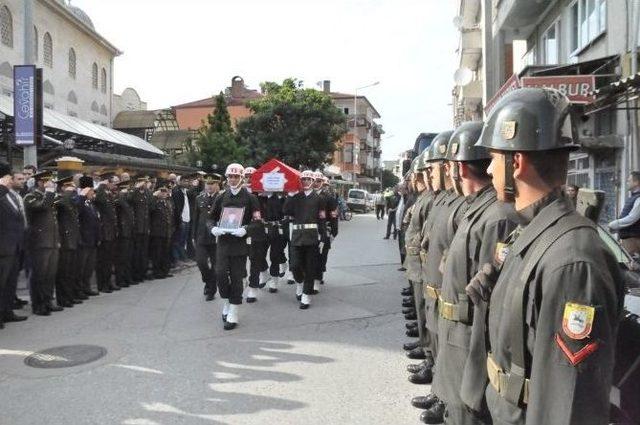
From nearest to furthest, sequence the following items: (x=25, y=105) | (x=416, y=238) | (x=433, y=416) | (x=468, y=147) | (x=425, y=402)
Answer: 1. (x=468, y=147)
2. (x=433, y=416)
3. (x=425, y=402)
4. (x=416, y=238)
5. (x=25, y=105)

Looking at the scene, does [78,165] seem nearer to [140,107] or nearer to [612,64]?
[612,64]

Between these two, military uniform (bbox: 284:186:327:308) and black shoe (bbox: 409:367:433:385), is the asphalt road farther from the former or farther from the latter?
military uniform (bbox: 284:186:327:308)

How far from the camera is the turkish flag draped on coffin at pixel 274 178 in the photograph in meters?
12.2

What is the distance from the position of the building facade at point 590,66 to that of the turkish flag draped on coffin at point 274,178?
450 cm

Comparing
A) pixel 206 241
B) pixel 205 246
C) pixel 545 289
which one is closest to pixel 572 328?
pixel 545 289

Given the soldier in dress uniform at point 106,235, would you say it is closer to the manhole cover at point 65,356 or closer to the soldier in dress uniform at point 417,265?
the manhole cover at point 65,356

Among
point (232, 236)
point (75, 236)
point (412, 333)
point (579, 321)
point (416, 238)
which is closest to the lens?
point (579, 321)

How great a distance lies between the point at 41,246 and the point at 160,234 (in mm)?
3311

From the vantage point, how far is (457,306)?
10.1 ft

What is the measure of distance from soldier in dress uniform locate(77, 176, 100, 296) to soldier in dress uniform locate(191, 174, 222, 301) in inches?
64.7

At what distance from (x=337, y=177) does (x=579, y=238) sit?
54.4 m

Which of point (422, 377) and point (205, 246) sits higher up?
point (205, 246)

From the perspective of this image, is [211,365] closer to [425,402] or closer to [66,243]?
[425,402]

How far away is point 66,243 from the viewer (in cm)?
843
